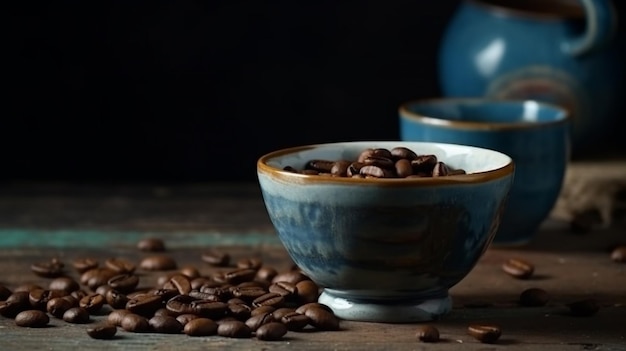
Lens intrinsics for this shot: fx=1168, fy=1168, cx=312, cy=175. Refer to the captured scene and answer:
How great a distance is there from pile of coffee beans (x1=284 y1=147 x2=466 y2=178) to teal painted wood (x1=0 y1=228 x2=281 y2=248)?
1.24 ft

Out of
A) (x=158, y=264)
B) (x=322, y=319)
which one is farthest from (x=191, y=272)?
(x=322, y=319)

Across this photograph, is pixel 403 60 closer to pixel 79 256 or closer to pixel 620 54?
pixel 620 54

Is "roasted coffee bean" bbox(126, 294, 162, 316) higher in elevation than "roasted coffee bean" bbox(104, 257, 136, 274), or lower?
higher

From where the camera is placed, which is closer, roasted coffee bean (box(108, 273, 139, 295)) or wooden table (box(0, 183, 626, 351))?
wooden table (box(0, 183, 626, 351))

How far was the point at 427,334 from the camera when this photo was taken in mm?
1130

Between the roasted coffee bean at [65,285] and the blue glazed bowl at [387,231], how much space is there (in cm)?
28

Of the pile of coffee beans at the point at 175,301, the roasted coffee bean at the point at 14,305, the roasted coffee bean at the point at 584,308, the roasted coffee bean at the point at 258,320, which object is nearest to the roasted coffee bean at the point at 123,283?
the pile of coffee beans at the point at 175,301

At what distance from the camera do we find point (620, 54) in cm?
180

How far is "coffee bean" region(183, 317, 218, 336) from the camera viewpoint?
1150 mm

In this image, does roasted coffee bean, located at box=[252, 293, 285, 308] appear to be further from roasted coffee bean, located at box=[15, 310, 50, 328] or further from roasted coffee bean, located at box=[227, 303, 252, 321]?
roasted coffee bean, located at box=[15, 310, 50, 328]

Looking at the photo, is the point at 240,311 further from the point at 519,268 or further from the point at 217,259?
the point at 519,268

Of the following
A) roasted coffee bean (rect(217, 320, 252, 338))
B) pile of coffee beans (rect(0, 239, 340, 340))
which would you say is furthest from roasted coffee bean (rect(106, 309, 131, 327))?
roasted coffee bean (rect(217, 320, 252, 338))

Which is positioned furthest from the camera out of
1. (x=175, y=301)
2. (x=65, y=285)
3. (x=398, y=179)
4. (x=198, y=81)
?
(x=198, y=81)

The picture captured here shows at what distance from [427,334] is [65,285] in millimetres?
436
